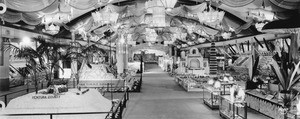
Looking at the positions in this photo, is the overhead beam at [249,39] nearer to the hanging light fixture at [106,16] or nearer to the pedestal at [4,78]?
the hanging light fixture at [106,16]

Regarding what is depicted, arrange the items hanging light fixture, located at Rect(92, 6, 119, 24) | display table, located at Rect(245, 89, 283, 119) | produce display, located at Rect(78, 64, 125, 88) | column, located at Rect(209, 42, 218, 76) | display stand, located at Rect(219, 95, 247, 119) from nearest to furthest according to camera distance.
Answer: display stand, located at Rect(219, 95, 247, 119) → display table, located at Rect(245, 89, 283, 119) → hanging light fixture, located at Rect(92, 6, 119, 24) → produce display, located at Rect(78, 64, 125, 88) → column, located at Rect(209, 42, 218, 76)

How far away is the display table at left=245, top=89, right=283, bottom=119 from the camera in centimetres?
577

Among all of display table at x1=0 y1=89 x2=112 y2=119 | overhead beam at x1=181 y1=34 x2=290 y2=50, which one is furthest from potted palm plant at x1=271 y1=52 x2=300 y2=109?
display table at x1=0 y1=89 x2=112 y2=119

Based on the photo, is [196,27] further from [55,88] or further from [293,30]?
[55,88]

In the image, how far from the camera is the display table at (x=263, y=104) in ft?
18.9

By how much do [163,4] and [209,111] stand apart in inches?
143

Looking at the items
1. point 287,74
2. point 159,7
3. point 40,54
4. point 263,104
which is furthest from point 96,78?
point 287,74

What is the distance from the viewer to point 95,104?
5996 mm

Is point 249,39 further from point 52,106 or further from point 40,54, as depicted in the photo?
point 52,106

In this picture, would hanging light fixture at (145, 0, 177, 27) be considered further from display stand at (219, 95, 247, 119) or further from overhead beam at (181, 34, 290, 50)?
overhead beam at (181, 34, 290, 50)

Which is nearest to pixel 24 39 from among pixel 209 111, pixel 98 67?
pixel 98 67

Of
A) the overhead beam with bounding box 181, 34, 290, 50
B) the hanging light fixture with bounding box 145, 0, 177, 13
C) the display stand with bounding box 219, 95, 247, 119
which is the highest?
the hanging light fixture with bounding box 145, 0, 177, 13

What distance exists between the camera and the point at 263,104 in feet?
21.2

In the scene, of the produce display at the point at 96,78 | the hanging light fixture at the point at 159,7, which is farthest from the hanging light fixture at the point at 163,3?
the produce display at the point at 96,78
